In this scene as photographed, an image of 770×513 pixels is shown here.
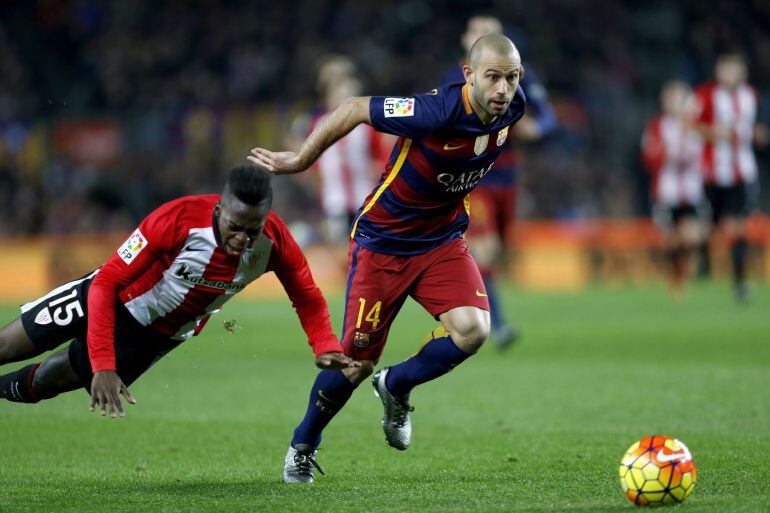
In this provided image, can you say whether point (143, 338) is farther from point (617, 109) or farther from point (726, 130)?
point (617, 109)

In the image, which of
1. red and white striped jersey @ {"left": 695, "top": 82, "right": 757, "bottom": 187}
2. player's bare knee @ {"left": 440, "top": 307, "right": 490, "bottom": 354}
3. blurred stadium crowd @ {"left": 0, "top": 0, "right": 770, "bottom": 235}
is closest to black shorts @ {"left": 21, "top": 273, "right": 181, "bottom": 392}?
player's bare knee @ {"left": 440, "top": 307, "right": 490, "bottom": 354}

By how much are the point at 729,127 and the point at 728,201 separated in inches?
38.3

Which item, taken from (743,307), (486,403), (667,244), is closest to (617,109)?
(667,244)

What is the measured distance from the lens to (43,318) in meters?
5.56

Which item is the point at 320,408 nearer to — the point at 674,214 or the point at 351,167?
the point at 351,167

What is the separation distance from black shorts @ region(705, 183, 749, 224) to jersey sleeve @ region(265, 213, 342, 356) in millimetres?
11371

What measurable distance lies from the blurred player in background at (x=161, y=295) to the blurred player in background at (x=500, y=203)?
16.3ft

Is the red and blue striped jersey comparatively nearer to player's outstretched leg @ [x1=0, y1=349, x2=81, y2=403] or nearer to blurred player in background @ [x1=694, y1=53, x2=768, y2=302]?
player's outstretched leg @ [x1=0, y1=349, x2=81, y2=403]

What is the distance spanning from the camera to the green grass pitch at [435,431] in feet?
16.3

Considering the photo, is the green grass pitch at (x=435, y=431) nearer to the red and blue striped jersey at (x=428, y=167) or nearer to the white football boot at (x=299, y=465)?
the white football boot at (x=299, y=465)

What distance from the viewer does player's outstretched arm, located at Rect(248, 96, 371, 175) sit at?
5.31 m

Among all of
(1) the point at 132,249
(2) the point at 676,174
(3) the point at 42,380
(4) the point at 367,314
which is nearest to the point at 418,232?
(4) the point at 367,314

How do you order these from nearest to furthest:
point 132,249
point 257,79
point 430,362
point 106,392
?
point 106,392 → point 132,249 → point 430,362 → point 257,79

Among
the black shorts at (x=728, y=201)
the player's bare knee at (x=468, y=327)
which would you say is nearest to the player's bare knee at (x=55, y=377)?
the player's bare knee at (x=468, y=327)
